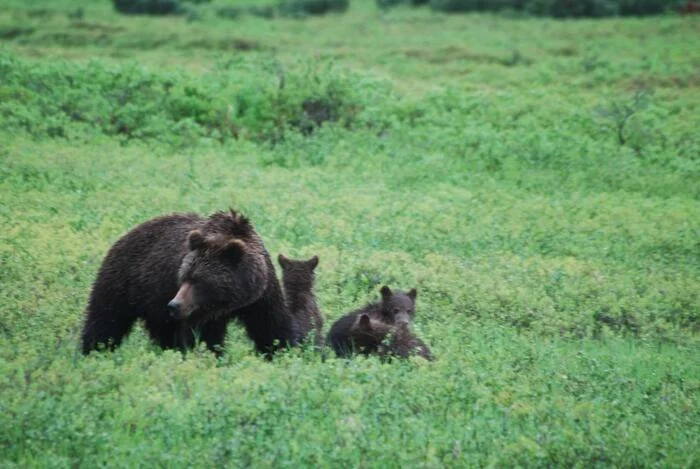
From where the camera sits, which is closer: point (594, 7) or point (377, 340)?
point (377, 340)

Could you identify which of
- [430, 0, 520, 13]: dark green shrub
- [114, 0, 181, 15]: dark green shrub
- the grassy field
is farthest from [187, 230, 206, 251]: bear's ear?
[430, 0, 520, 13]: dark green shrub

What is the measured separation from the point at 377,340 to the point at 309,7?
29924 millimetres

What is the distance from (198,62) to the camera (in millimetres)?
25406

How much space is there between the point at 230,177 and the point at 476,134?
16.8 feet

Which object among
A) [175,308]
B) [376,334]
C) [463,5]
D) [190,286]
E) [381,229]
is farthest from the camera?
[463,5]

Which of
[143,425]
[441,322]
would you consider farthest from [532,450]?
[441,322]

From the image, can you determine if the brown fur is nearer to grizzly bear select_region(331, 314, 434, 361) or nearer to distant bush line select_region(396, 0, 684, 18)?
distant bush line select_region(396, 0, 684, 18)

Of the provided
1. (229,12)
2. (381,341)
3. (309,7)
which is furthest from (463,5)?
(381,341)

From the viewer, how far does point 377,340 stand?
30.6 ft

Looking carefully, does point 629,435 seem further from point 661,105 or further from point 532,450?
point 661,105

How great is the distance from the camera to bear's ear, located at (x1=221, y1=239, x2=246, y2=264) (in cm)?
823

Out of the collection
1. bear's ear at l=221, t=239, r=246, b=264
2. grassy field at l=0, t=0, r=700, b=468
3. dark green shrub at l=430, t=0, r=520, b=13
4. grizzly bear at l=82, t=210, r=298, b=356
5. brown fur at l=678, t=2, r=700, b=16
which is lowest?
dark green shrub at l=430, t=0, r=520, b=13

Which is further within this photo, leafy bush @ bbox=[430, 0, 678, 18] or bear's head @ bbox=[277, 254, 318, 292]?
leafy bush @ bbox=[430, 0, 678, 18]

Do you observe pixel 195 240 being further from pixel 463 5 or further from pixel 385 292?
pixel 463 5
